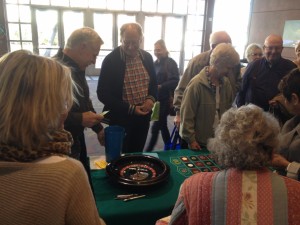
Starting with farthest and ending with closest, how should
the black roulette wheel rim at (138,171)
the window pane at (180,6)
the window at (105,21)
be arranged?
the window pane at (180,6)
the window at (105,21)
the black roulette wheel rim at (138,171)

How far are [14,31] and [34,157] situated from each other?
11.0 metres

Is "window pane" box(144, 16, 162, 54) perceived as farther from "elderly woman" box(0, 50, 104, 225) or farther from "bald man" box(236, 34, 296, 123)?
"elderly woman" box(0, 50, 104, 225)

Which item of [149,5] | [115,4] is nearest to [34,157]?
[115,4]

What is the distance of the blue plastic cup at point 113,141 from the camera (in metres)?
1.61

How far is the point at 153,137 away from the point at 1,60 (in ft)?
9.96

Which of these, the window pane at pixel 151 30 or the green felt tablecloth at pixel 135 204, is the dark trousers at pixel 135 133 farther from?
the window pane at pixel 151 30

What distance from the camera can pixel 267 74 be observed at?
2.98 meters

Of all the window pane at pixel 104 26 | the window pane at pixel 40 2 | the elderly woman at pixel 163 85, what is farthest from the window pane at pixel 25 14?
the elderly woman at pixel 163 85

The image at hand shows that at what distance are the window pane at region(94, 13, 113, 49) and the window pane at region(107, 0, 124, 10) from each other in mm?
338

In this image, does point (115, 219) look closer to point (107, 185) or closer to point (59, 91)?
point (107, 185)

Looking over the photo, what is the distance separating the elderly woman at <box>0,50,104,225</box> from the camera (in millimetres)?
698

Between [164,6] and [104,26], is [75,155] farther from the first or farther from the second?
[164,6]

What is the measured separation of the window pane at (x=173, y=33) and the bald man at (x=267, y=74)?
8881 mm

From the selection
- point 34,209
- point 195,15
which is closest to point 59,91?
point 34,209
